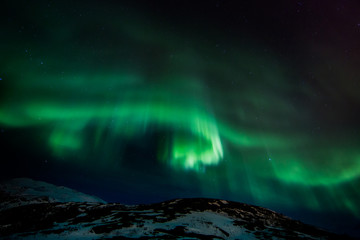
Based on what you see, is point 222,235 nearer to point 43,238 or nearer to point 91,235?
point 91,235

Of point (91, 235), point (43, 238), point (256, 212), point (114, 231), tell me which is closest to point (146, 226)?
point (114, 231)

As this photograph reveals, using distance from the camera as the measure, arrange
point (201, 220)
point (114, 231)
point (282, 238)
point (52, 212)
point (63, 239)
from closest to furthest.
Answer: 1. point (63, 239)
2. point (114, 231)
3. point (282, 238)
4. point (201, 220)
5. point (52, 212)

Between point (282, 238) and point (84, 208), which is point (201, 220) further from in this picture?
point (84, 208)

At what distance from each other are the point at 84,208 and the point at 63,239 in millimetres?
24727

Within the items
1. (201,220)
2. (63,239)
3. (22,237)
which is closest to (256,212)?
(201,220)

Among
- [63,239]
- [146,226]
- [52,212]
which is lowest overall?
[63,239]

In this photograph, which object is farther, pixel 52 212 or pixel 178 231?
pixel 52 212

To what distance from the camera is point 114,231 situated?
76.4 ft

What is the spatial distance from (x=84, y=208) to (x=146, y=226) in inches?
980

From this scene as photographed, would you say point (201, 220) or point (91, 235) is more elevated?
point (201, 220)

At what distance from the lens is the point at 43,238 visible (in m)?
22.4

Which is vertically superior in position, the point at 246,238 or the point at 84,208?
the point at 84,208

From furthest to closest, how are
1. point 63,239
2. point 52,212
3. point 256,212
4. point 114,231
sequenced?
point 256,212, point 52,212, point 114,231, point 63,239

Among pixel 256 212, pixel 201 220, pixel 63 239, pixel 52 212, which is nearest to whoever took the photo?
pixel 63 239
